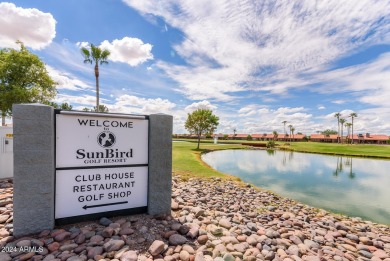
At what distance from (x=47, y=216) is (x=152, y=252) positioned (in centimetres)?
240

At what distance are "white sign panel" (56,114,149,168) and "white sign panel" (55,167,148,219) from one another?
22 centimetres

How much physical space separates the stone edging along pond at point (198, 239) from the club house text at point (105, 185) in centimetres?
55

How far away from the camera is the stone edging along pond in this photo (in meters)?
3.84

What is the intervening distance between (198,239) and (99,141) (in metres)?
3.20

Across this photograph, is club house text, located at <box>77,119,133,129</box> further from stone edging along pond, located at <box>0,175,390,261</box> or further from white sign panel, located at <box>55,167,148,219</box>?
stone edging along pond, located at <box>0,175,390,261</box>

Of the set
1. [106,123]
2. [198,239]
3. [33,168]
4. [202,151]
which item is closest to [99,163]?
[106,123]

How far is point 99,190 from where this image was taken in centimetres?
505

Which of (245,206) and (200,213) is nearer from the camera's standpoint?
(200,213)

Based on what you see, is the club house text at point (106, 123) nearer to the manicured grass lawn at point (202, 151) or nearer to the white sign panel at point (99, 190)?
the white sign panel at point (99, 190)

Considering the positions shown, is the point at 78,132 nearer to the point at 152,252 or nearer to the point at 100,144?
the point at 100,144

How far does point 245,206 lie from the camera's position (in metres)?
7.64

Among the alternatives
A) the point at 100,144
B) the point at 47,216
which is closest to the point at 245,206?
the point at 100,144

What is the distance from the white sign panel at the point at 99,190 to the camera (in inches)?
184

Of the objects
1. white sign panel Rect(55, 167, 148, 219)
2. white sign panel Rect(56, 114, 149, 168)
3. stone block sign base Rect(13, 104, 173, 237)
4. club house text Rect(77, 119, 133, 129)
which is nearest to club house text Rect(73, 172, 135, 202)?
white sign panel Rect(55, 167, 148, 219)
